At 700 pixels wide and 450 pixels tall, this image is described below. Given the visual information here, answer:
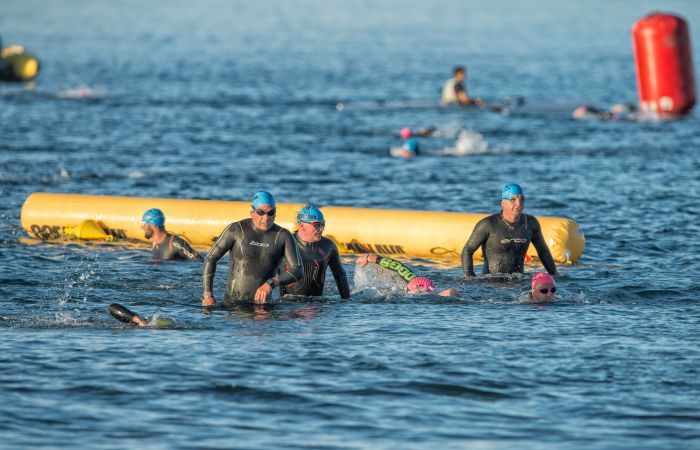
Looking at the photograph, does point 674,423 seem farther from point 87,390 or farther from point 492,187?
point 492,187

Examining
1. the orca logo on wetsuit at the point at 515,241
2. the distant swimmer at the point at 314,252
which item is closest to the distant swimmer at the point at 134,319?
the distant swimmer at the point at 314,252

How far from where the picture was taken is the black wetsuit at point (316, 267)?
1702cm

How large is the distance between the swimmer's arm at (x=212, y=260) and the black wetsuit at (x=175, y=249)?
13.3 ft

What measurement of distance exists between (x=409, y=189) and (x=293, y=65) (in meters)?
41.5

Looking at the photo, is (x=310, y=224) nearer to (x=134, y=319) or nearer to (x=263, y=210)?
(x=263, y=210)

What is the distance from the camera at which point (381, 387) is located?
13.4 metres

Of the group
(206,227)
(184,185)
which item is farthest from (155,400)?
(184,185)

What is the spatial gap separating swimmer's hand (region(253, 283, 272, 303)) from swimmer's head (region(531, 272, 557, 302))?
400 centimetres

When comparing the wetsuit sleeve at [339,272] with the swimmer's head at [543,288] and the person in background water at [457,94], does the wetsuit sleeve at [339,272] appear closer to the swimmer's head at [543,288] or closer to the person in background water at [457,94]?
the swimmer's head at [543,288]

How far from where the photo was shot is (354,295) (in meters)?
18.2

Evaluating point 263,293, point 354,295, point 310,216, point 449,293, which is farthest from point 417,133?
point 263,293

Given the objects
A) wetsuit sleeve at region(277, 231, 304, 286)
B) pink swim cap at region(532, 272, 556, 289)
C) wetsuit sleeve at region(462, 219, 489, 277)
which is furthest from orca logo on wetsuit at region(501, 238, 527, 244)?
wetsuit sleeve at region(277, 231, 304, 286)

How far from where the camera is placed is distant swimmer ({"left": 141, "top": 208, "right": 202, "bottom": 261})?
20.4 meters

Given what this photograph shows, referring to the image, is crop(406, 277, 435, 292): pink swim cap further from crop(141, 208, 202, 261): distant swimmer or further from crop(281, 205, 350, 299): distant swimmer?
crop(141, 208, 202, 261): distant swimmer
